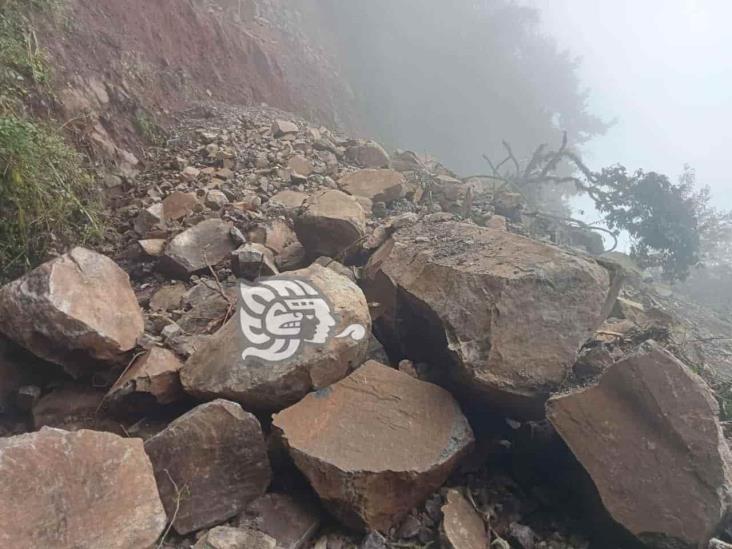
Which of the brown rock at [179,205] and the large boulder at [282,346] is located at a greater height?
the large boulder at [282,346]

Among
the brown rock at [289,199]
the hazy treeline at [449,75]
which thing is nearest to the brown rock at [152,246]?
the brown rock at [289,199]

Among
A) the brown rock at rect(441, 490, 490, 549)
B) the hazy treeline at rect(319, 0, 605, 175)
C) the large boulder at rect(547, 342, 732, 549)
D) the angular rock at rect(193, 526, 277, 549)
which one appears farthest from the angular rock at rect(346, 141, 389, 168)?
the hazy treeline at rect(319, 0, 605, 175)

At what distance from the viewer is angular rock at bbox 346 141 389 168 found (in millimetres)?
5949

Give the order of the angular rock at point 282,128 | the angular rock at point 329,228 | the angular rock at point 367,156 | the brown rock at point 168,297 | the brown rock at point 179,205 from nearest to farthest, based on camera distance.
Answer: the brown rock at point 168,297
the angular rock at point 329,228
the brown rock at point 179,205
the angular rock at point 282,128
the angular rock at point 367,156

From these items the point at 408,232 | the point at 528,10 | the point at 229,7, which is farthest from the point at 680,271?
the point at 528,10

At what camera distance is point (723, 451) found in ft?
6.31

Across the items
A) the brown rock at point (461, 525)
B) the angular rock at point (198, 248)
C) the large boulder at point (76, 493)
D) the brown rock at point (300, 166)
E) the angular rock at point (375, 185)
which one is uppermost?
the brown rock at point (461, 525)

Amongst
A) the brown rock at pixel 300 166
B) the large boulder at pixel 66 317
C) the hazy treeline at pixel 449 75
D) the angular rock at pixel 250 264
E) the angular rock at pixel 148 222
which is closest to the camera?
the large boulder at pixel 66 317

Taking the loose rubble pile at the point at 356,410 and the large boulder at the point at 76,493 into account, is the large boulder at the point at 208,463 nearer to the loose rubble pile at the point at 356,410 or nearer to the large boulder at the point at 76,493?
the loose rubble pile at the point at 356,410

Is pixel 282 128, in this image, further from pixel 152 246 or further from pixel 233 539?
pixel 233 539

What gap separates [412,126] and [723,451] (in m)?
16.6

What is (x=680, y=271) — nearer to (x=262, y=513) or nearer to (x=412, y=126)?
Result: (x=262, y=513)

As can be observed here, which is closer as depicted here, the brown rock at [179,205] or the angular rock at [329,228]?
the angular rock at [329,228]
